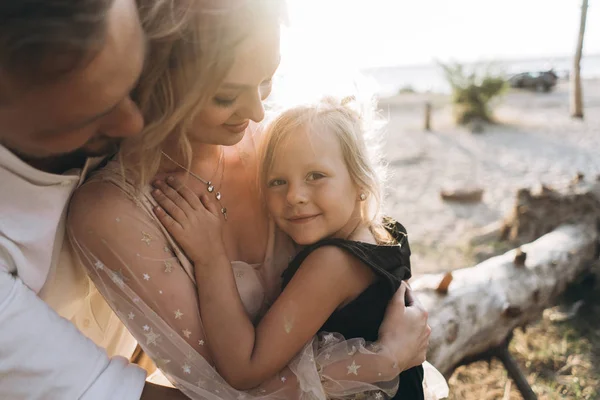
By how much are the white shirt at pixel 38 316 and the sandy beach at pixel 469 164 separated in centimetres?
241

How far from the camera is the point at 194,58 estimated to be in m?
1.43

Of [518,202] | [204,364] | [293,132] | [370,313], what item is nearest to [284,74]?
[293,132]

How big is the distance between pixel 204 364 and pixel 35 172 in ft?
2.31

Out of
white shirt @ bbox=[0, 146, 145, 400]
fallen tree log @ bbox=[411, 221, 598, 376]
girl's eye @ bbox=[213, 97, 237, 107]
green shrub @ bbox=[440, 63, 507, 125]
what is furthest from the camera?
green shrub @ bbox=[440, 63, 507, 125]

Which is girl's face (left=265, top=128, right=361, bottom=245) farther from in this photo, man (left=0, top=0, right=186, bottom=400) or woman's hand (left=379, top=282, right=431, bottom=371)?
man (left=0, top=0, right=186, bottom=400)

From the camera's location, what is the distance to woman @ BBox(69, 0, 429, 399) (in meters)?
1.43

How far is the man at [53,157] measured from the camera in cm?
102

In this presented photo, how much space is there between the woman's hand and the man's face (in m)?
1.04

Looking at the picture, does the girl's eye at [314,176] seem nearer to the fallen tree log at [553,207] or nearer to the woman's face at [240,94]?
the woman's face at [240,94]

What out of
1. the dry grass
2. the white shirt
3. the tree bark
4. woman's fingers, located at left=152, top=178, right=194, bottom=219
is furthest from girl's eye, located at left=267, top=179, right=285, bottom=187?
the tree bark

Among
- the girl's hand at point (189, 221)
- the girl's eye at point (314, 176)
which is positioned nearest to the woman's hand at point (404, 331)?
the girl's eye at point (314, 176)

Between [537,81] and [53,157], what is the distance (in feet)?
71.6

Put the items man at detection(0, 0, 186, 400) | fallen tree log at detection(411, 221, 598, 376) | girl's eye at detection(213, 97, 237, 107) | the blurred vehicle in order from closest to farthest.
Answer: man at detection(0, 0, 186, 400)
girl's eye at detection(213, 97, 237, 107)
fallen tree log at detection(411, 221, 598, 376)
the blurred vehicle

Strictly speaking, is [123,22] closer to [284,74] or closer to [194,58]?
[194,58]
